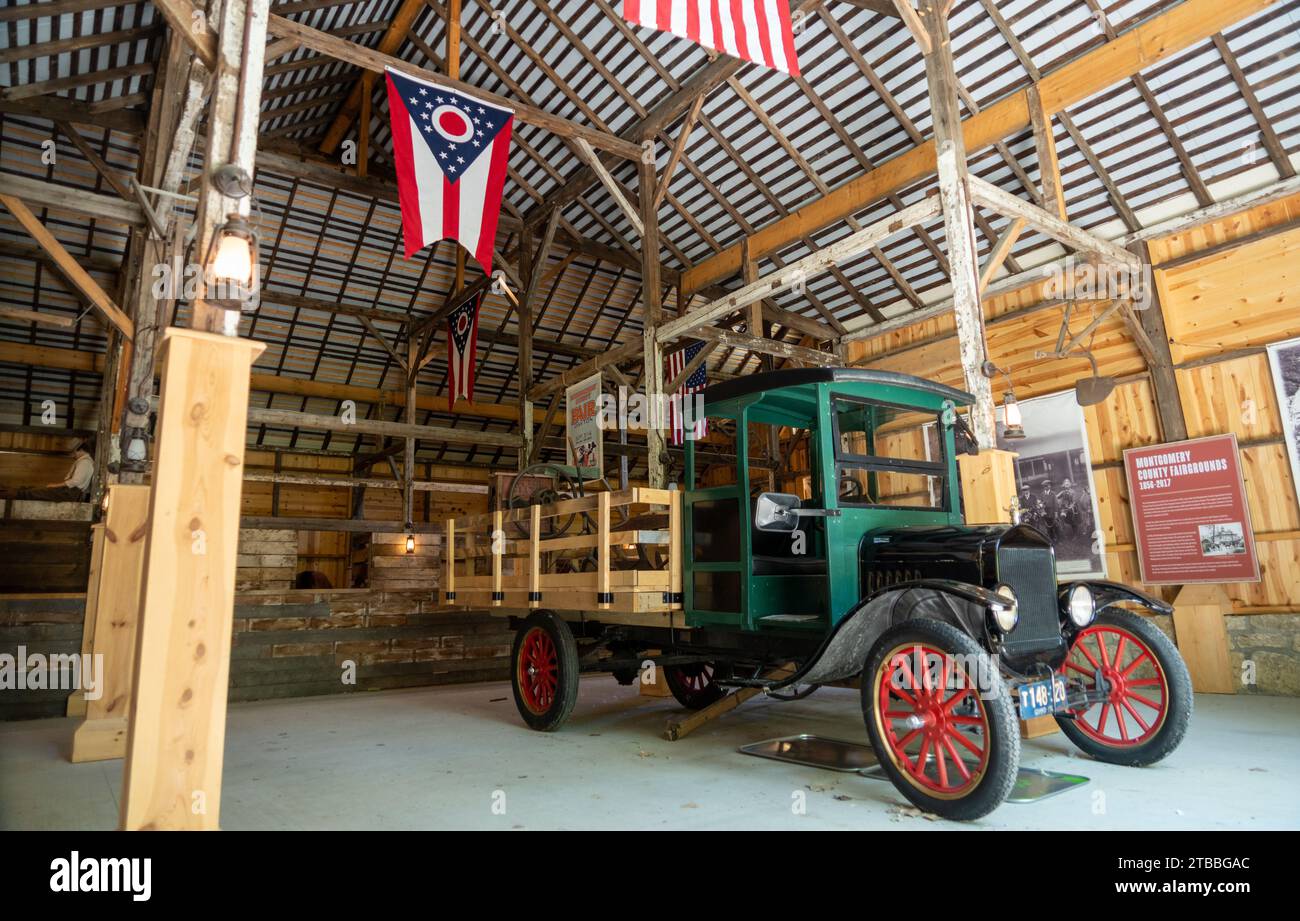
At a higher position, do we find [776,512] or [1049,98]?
[1049,98]

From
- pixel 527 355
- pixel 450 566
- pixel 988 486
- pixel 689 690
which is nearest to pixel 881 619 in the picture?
pixel 988 486

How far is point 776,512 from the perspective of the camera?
418 centimetres

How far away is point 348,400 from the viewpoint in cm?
1470

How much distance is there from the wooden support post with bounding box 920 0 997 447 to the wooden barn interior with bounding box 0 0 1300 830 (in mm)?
31

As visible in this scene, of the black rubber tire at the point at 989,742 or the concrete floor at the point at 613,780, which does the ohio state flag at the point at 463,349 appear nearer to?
the concrete floor at the point at 613,780

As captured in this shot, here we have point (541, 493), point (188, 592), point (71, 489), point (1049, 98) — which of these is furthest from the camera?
point (71, 489)

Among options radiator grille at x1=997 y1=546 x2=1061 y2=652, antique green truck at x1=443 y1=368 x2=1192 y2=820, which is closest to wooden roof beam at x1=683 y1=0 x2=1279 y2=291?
antique green truck at x1=443 y1=368 x2=1192 y2=820

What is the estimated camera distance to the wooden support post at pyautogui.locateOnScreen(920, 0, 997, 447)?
5.40m

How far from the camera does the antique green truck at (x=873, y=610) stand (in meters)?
3.42

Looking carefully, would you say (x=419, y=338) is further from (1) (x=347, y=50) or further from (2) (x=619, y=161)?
(1) (x=347, y=50)

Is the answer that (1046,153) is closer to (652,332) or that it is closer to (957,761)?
(652,332)

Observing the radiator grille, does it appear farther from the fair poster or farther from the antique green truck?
the fair poster

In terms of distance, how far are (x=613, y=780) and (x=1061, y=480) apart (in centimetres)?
697
